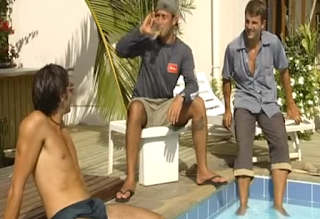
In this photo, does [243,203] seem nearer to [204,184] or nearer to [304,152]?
[204,184]

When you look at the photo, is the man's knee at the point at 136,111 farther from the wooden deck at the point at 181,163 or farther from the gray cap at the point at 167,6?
the gray cap at the point at 167,6

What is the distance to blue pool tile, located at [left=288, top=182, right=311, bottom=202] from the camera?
5.58m

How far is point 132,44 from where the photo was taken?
5059 millimetres

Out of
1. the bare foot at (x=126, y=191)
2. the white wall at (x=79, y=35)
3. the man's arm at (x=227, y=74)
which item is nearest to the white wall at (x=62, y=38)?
the white wall at (x=79, y=35)

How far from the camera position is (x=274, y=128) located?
215 inches

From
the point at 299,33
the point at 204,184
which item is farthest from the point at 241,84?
the point at 299,33

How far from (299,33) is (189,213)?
13.3 feet

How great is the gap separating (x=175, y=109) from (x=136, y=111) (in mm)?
314

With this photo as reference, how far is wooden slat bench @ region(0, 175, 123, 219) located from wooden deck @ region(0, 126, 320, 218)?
5.8 inches

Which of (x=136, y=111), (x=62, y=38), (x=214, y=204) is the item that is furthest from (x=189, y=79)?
(x=62, y=38)

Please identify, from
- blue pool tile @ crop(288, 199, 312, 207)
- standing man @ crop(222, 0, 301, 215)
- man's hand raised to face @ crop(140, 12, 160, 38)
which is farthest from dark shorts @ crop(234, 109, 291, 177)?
man's hand raised to face @ crop(140, 12, 160, 38)

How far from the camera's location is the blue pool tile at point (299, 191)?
5.58 metres

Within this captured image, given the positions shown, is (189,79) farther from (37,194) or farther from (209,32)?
(209,32)

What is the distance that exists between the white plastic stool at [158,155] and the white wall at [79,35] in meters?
2.88
